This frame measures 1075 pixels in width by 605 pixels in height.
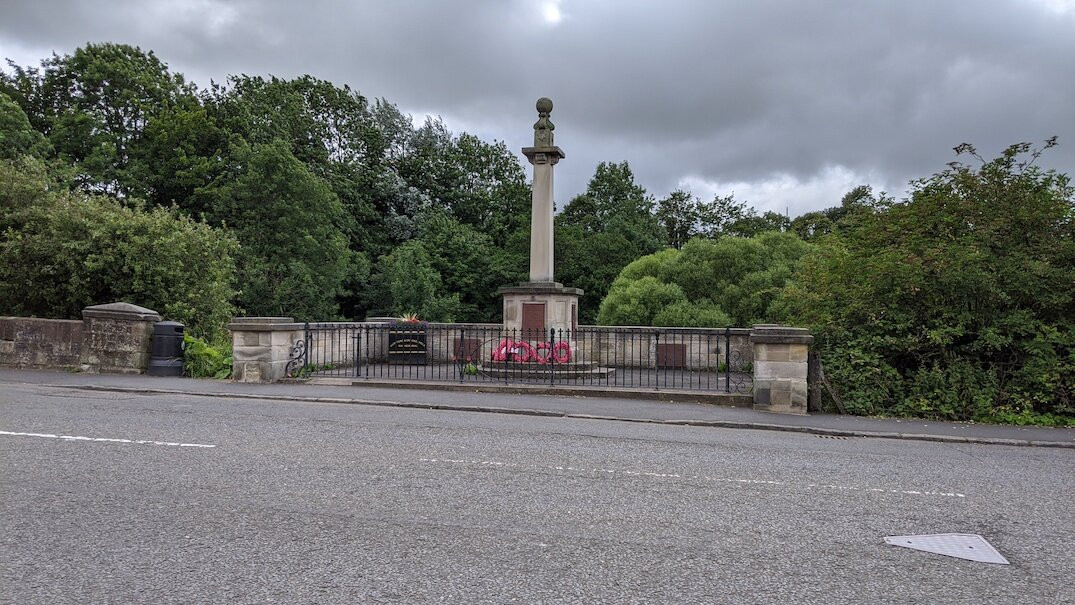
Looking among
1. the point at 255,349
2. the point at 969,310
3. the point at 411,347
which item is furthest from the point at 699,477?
the point at 411,347

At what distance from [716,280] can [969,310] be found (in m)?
13.9

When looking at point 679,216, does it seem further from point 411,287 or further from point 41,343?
point 41,343

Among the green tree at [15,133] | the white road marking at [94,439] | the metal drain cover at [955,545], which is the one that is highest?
the green tree at [15,133]

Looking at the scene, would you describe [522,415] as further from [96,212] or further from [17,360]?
[96,212]

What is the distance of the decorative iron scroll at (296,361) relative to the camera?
13.6 meters

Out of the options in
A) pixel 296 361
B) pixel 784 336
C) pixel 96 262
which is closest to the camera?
pixel 784 336

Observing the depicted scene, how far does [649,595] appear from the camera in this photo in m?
3.35

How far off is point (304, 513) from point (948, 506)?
4772 mm

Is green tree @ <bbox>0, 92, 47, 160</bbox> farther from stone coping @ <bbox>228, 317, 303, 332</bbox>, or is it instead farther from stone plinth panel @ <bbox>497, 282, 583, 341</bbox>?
stone plinth panel @ <bbox>497, 282, 583, 341</bbox>

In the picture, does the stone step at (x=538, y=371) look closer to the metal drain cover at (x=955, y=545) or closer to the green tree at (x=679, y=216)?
the metal drain cover at (x=955, y=545)

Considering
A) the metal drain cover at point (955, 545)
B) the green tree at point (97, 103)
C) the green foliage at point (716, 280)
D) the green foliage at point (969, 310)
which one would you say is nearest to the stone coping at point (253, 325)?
the green foliage at point (969, 310)

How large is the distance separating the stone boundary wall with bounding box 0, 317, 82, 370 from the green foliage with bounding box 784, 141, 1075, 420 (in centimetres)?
1486

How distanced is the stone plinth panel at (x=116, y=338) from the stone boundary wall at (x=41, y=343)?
0.26 m

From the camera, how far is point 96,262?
16438 mm
